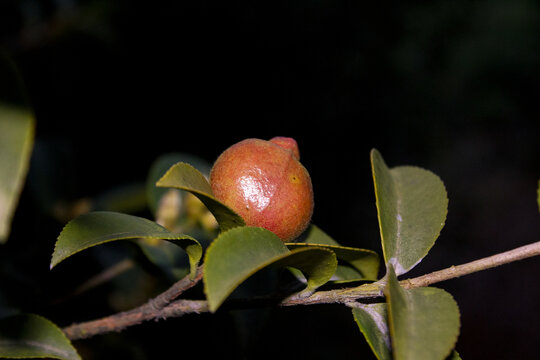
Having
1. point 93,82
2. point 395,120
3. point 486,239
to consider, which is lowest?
point 486,239

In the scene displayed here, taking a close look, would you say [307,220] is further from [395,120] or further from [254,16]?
[395,120]

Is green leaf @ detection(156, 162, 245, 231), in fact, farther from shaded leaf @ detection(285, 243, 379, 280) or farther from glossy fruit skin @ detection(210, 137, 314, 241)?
shaded leaf @ detection(285, 243, 379, 280)

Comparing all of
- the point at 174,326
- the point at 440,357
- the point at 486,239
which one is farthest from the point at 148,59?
the point at 486,239

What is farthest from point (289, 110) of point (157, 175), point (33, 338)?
point (33, 338)

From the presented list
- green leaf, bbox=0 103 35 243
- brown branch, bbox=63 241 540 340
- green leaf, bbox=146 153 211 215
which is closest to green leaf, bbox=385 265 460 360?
brown branch, bbox=63 241 540 340

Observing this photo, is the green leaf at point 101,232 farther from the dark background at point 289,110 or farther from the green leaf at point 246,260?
the dark background at point 289,110

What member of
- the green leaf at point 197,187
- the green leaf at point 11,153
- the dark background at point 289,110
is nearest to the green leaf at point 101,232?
Result: the green leaf at point 197,187

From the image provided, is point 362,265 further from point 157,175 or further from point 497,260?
point 157,175
